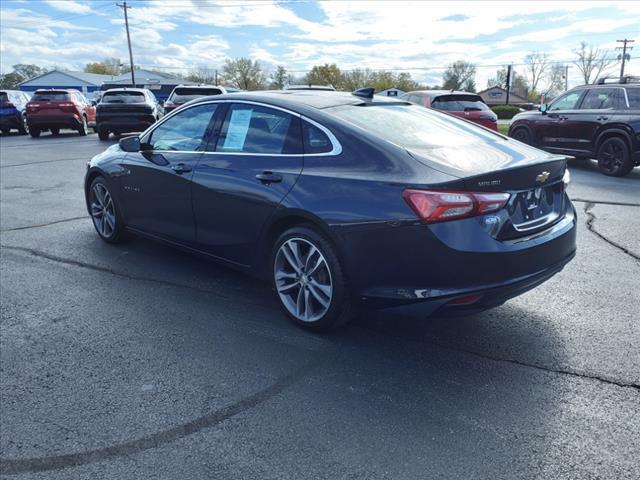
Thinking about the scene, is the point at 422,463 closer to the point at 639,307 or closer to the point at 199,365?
the point at 199,365

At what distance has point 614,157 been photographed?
10.6 meters

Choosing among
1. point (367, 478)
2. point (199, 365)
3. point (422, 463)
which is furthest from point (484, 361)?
point (199, 365)

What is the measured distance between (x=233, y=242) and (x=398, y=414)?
2.00 meters

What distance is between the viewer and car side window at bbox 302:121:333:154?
3758 mm

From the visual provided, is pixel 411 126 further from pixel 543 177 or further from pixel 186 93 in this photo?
pixel 186 93

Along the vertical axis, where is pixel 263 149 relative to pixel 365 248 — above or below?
above

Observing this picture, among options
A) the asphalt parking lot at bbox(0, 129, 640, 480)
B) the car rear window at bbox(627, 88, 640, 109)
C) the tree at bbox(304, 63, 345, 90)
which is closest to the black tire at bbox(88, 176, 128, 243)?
the asphalt parking lot at bbox(0, 129, 640, 480)

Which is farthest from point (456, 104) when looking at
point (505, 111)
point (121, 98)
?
point (505, 111)

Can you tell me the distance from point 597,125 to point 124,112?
13547 mm

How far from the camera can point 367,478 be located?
95.7 inches

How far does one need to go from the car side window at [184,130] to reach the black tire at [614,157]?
8.72m

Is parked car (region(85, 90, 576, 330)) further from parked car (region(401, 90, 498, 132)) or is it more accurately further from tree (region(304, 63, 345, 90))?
tree (region(304, 63, 345, 90))

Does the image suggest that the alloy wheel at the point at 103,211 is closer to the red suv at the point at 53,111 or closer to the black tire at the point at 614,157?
the black tire at the point at 614,157

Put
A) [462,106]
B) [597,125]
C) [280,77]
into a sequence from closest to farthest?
[597,125] < [462,106] < [280,77]
